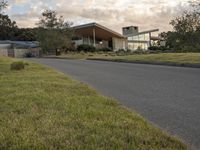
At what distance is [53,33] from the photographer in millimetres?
66375

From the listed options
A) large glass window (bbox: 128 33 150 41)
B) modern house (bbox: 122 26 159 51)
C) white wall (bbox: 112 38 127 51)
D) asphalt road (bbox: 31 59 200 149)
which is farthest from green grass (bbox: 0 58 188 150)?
large glass window (bbox: 128 33 150 41)

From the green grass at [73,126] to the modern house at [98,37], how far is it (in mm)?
72397

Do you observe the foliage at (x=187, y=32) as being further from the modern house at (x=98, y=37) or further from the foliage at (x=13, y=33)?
the foliage at (x=13, y=33)

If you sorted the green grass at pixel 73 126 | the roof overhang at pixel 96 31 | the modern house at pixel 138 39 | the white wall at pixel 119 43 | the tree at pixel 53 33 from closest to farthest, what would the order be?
1. the green grass at pixel 73 126
2. the tree at pixel 53 33
3. the roof overhang at pixel 96 31
4. the white wall at pixel 119 43
5. the modern house at pixel 138 39

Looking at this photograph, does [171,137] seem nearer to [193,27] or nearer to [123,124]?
[123,124]

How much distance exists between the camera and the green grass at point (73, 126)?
548 cm

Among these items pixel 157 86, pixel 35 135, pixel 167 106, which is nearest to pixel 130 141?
pixel 35 135

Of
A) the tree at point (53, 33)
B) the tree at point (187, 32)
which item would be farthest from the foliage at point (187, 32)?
the tree at point (53, 33)

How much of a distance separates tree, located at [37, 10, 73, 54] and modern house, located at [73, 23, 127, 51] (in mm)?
11802

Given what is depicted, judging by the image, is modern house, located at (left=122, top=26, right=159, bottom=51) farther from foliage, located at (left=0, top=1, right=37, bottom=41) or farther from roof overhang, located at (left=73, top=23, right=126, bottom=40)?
foliage, located at (left=0, top=1, right=37, bottom=41)

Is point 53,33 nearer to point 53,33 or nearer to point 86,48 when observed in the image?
point 53,33

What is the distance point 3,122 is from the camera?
22.5ft

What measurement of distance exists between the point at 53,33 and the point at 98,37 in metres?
28.8

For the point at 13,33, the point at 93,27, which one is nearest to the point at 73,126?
the point at 93,27
